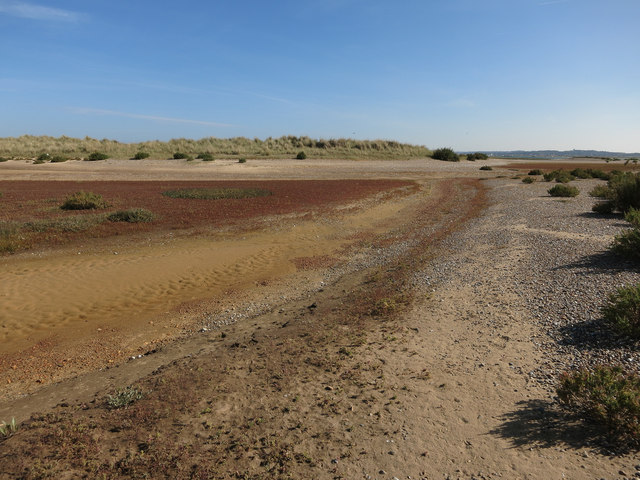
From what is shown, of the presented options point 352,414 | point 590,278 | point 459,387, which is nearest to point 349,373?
point 352,414

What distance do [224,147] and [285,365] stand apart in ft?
247

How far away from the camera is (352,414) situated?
177 inches

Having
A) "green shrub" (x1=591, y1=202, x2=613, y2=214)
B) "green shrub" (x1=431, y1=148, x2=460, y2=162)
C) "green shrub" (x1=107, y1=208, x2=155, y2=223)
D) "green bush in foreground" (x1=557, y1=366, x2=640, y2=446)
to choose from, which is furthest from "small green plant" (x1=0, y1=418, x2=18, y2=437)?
"green shrub" (x1=431, y1=148, x2=460, y2=162)

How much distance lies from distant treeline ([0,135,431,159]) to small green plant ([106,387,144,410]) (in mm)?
61046

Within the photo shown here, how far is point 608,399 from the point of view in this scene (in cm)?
390

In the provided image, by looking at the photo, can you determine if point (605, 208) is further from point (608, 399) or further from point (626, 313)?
point (608, 399)

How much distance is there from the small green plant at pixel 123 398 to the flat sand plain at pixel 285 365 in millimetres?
144

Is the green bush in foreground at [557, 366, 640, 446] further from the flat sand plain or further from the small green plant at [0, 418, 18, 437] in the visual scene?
the small green plant at [0, 418, 18, 437]

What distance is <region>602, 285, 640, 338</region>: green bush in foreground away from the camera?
551 centimetres

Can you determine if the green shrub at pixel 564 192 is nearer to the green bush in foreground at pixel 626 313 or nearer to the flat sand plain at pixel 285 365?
the flat sand plain at pixel 285 365

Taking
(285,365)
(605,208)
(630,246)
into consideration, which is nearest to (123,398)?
(285,365)

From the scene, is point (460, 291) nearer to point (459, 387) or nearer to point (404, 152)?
→ point (459, 387)

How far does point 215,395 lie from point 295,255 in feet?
28.5

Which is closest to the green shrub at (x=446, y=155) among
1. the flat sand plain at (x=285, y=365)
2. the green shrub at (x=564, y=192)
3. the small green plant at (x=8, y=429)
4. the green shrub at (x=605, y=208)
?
the green shrub at (x=564, y=192)
